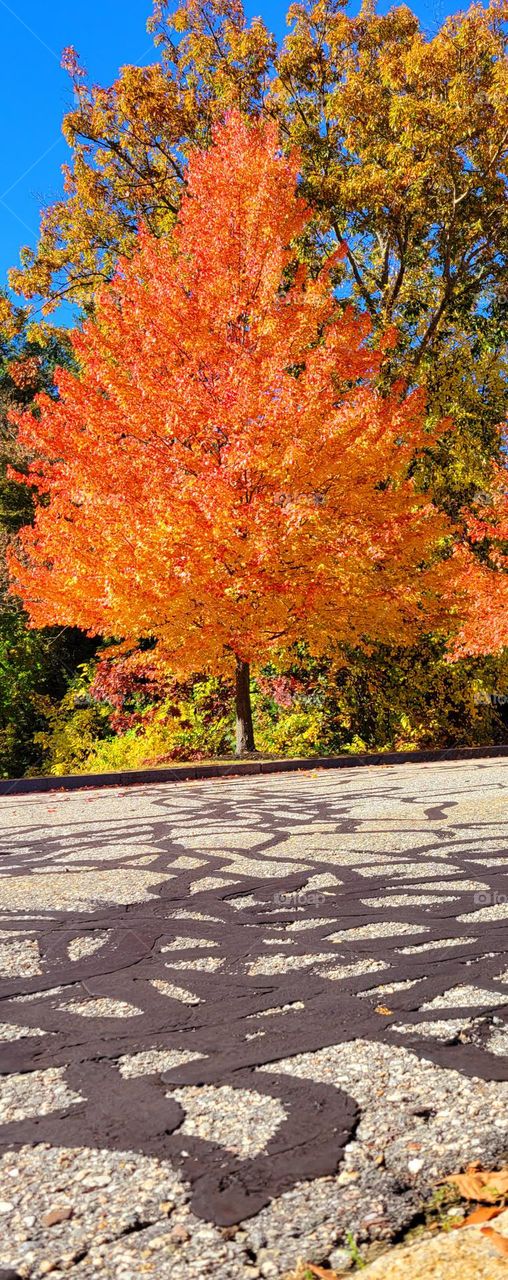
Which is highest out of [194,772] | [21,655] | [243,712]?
[21,655]

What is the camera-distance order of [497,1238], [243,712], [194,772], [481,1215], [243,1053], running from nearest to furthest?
[497,1238] < [481,1215] < [243,1053] < [194,772] < [243,712]

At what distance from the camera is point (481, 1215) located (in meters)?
2.03

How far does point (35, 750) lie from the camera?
847 inches

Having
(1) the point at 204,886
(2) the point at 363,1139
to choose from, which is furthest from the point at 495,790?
(2) the point at 363,1139

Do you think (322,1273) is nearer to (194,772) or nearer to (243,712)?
(194,772)

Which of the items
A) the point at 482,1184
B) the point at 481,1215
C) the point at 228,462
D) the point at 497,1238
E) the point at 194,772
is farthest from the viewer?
the point at 194,772

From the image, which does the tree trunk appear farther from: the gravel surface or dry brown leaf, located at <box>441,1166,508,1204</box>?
dry brown leaf, located at <box>441,1166,508,1204</box>

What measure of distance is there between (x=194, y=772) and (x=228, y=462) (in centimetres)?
443

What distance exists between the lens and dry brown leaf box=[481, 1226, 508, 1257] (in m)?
1.83

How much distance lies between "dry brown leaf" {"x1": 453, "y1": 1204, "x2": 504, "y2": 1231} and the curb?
11455mm

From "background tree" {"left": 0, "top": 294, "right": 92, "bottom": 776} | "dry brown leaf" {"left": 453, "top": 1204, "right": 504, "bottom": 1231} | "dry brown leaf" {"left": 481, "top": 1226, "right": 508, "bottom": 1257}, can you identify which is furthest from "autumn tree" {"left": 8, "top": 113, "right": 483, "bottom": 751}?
"dry brown leaf" {"left": 481, "top": 1226, "right": 508, "bottom": 1257}

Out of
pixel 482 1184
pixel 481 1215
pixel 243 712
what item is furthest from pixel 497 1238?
pixel 243 712

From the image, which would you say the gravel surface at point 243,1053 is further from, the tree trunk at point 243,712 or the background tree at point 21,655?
the background tree at point 21,655

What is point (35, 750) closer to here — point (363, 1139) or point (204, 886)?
point (204, 886)
